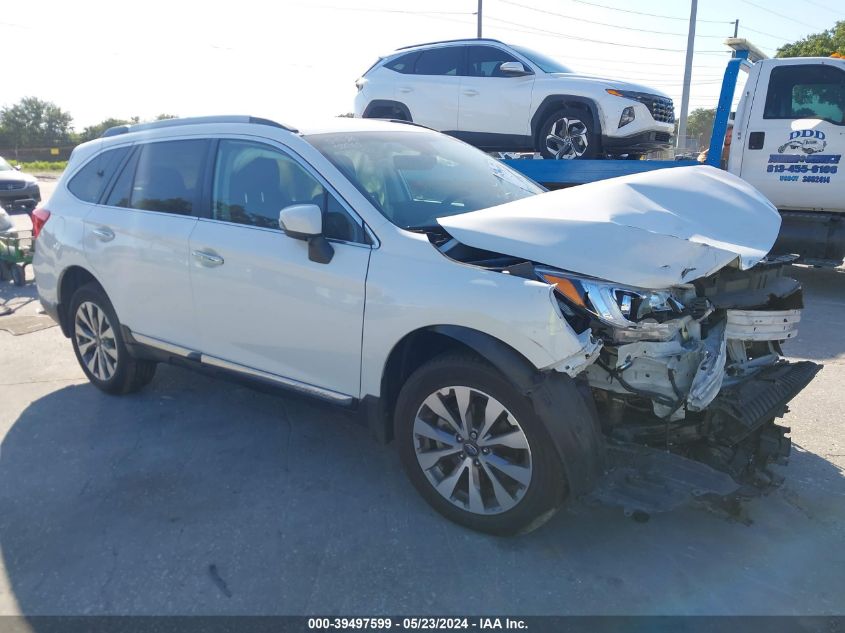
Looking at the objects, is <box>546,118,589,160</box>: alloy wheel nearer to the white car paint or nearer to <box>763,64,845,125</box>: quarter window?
<box>763,64,845,125</box>: quarter window

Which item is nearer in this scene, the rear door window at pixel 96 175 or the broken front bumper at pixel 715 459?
the broken front bumper at pixel 715 459

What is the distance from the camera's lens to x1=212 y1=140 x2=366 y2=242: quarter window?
3367mm

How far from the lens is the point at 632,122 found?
25.5 ft

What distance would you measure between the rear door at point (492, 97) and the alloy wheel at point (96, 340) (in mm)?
5723

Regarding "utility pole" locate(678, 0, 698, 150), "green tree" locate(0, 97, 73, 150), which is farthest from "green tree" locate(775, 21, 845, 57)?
"green tree" locate(0, 97, 73, 150)

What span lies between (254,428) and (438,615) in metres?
2.08

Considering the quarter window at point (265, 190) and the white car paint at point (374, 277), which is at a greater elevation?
the quarter window at point (265, 190)

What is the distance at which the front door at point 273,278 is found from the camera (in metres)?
3.27

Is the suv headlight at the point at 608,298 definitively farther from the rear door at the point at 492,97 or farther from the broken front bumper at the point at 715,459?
the rear door at the point at 492,97

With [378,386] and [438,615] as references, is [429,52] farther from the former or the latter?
[438,615]

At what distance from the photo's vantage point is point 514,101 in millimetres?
8391

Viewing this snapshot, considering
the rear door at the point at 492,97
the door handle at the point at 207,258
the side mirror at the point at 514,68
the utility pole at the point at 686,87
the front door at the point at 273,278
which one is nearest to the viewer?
the front door at the point at 273,278

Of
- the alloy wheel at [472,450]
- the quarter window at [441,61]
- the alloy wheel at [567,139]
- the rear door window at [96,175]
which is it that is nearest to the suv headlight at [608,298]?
the alloy wheel at [472,450]

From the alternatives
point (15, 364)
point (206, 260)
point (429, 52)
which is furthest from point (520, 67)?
point (15, 364)
